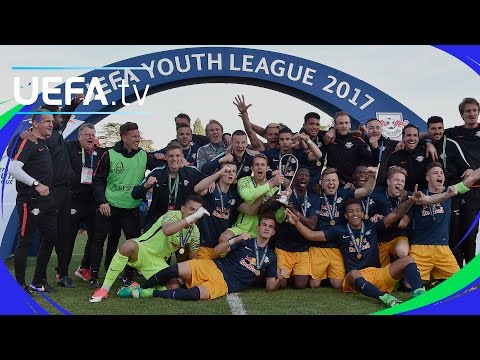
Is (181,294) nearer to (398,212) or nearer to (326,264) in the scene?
(326,264)

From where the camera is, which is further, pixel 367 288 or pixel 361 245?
pixel 361 245

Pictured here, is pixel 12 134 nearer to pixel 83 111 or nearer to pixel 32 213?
pixel 32 213

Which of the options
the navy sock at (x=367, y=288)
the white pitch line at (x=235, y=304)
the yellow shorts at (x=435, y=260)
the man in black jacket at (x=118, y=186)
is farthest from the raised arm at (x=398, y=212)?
the man in black jacket at (x=118, y=186)

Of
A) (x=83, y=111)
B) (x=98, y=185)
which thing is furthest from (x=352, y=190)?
(x=83, y=111)

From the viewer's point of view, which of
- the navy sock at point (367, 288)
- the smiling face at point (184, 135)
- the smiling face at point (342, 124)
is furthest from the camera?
the smiling face at point (184, 135)

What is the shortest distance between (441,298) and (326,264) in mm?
1219

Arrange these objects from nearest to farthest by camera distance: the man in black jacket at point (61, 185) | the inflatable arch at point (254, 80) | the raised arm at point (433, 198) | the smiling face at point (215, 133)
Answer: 1. the raised arm at point (433, 198)
2. the man in black jacket at point (61, 185)
3. the smiling face at point (215, 133)
4. the inflatable arch at point (254, 80)

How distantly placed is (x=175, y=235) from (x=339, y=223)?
64.1 inches

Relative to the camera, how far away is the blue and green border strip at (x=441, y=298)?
5145mm

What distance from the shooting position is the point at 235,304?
17.7 ft

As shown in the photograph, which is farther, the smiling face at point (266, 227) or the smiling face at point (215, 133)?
the smiling face at point (215, 133)

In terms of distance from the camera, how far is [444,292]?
536 cm

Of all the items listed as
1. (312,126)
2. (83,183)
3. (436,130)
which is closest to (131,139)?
(83,183)

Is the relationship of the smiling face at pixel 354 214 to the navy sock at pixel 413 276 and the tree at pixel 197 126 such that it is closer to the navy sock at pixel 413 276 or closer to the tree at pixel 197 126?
the navy sock at pixel 413 276
